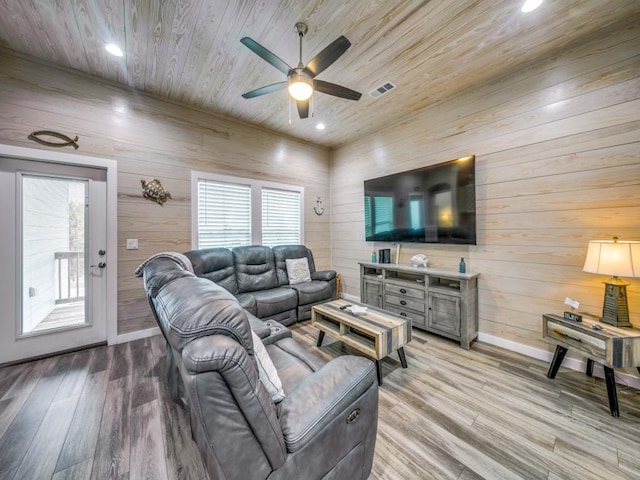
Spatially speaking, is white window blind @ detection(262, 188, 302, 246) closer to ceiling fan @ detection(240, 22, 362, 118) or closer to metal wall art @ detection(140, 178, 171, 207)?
metal wall art @ detection(140, 178, 171, 207)

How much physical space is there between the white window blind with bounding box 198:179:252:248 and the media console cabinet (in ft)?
7.31

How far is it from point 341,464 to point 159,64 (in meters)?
3.71

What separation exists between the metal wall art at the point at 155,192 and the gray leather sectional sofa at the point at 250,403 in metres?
2.37

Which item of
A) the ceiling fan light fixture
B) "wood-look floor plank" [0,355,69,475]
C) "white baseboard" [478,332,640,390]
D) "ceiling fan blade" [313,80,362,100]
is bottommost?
"wood-look floor plank" [0,355,69,475]

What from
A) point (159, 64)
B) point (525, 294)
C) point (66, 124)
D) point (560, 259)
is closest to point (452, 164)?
point (560, 259)

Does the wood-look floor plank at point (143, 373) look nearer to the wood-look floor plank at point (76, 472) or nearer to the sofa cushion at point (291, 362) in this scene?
the wood-look floor plank at point (76, 472)

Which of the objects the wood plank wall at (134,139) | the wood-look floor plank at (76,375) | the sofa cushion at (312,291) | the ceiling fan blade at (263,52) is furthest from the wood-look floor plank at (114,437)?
the ceiling fan blade at (263,52)

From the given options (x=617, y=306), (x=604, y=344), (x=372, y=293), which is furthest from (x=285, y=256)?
(x=617, y=306)

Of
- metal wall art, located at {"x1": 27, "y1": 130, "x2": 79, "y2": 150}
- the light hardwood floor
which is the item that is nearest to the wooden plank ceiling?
metal wall art, located at {"x1": 27, "y1": 130, "x2": 79, "y2": 150}

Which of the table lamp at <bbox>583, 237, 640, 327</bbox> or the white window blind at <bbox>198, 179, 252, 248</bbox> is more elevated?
the white window blind at <bbox>198, 179, 252, 248</bbox>

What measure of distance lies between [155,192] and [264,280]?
6.13ft

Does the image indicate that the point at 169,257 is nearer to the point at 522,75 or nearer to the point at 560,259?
the point at 560,259

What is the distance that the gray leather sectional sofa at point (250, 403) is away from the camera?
2.50ft

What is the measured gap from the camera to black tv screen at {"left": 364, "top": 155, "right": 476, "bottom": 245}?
2.99 meters
